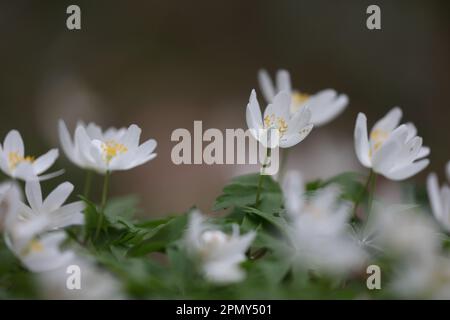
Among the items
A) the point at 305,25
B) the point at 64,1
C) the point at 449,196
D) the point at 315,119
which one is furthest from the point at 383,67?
the point at 449,196

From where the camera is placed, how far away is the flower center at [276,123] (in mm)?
604

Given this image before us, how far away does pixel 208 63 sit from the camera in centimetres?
267

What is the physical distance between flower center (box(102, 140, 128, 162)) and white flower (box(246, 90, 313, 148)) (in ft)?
0.43

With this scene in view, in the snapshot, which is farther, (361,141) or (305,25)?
(305,25)

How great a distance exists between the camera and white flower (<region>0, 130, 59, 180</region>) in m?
0.57

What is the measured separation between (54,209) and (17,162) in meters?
0.07

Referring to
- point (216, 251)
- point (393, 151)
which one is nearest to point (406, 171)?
point (393, 151)

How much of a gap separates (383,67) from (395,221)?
7.24 ft

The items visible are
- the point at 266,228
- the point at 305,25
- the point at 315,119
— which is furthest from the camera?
the point at 305,25

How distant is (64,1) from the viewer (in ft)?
8.66

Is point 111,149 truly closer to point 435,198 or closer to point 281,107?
point 281,107

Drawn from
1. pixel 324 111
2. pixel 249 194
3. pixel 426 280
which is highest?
pixel 324 111

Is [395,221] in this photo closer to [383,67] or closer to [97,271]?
[97,271]

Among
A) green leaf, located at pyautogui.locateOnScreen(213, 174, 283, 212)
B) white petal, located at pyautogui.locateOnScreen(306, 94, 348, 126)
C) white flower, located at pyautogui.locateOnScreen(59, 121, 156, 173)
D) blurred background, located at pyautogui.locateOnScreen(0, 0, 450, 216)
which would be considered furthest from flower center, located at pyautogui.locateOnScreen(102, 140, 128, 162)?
blurred background, located at pyautogui.locateOnScreen(0, 0, 450, 216)
